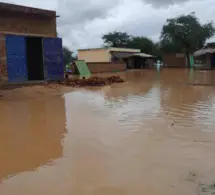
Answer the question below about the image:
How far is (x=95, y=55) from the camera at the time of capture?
47.2 m

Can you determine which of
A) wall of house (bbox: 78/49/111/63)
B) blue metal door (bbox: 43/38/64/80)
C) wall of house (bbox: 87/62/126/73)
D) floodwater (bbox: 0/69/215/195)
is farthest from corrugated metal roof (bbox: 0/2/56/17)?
wall of house (bbox: 78/49/111/63)

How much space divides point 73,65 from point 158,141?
81.7ft

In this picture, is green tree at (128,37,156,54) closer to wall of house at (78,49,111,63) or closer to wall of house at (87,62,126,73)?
wall of house at (78,49,111,63)

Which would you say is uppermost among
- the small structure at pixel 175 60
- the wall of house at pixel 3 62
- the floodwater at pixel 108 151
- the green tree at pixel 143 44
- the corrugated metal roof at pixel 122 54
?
the green tree at pixel 143 44

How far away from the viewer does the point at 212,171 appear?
4.00m

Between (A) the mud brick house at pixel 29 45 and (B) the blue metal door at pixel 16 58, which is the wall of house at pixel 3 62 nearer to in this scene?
(A) the mud brick house at pixel 29 45

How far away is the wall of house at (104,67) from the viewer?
3464 cm

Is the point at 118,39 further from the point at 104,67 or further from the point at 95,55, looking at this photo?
the point at 104,67

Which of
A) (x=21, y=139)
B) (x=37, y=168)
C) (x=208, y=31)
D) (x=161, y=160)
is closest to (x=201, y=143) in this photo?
(x=161, y=160)

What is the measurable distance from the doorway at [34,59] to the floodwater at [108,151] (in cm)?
916

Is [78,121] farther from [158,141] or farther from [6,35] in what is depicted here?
[6,35]

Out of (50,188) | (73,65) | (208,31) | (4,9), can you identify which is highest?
(208,31)

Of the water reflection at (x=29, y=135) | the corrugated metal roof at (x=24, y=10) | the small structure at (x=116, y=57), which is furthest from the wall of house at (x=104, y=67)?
the water reflection at (x=29, y=135)

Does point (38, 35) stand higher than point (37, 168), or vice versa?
point (38, 35)
